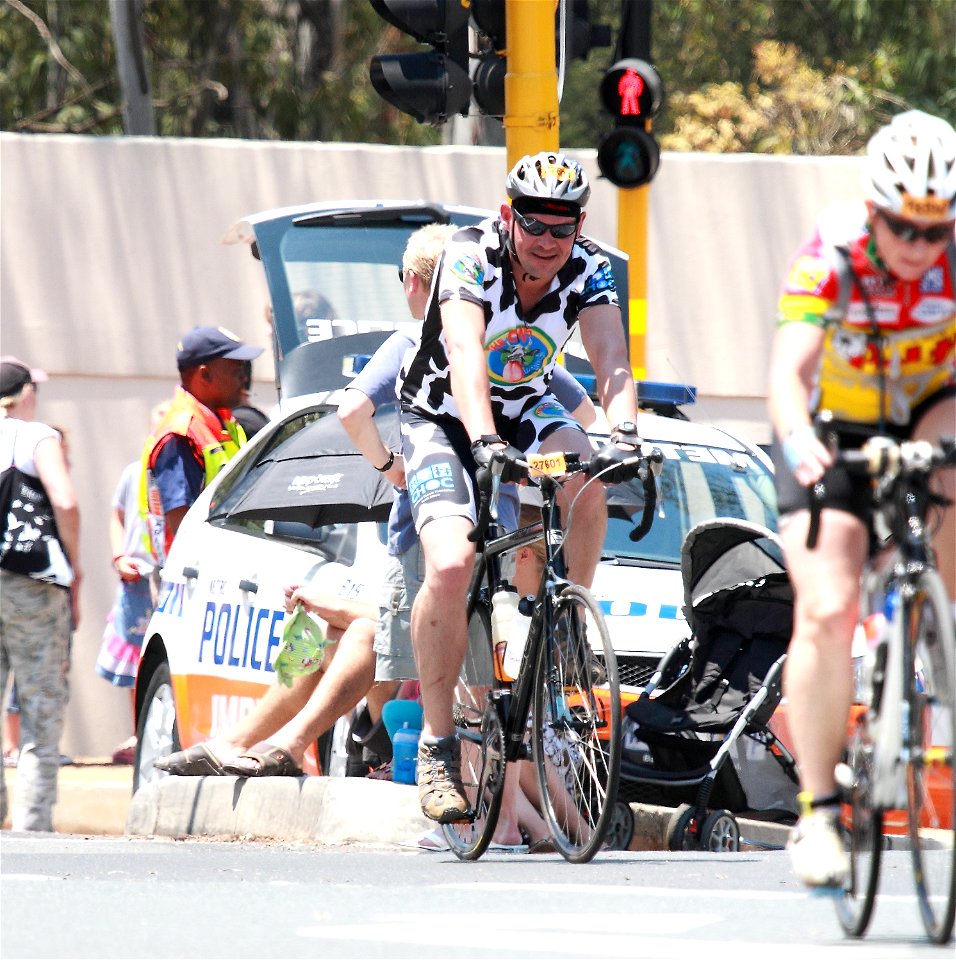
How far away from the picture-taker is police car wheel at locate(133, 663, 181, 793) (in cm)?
895

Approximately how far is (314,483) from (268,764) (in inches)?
44.3

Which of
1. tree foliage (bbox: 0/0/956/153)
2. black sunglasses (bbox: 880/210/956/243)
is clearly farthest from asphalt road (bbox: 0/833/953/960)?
tree foliage (bbox: 0/0/956/153)

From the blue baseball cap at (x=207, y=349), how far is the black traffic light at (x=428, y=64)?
53.0 inches

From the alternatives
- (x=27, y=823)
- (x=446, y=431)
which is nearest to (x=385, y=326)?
(x=27, y=823)

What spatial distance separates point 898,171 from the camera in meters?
4.85

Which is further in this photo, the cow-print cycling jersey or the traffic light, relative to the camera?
the traffic light

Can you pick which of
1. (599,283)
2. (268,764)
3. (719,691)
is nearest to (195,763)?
(268,764)

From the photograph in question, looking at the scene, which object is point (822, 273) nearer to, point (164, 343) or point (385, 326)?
point (385, 326)

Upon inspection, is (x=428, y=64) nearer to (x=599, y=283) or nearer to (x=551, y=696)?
(x=599, y=283)

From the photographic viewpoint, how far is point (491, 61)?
33.1 ft

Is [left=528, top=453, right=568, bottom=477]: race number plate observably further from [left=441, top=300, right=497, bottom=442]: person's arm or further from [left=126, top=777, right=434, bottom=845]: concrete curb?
[left=126, top=777, right=434, bottom=845]: concrete curb

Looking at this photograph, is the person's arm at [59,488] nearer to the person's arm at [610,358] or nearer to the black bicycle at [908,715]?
the person's arm at [610,358]

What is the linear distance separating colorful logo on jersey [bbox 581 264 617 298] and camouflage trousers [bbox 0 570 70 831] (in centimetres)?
391

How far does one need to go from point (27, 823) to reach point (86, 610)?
3.44 meters
